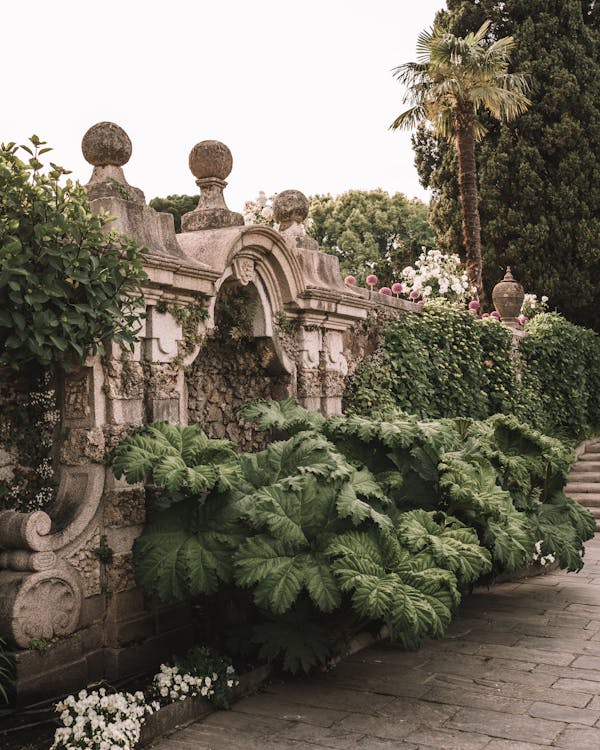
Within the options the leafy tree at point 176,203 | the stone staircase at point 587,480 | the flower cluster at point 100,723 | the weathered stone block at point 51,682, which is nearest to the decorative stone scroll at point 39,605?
the weathered stone block at point 51,682

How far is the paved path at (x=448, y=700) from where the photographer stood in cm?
366

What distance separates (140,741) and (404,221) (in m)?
35.5

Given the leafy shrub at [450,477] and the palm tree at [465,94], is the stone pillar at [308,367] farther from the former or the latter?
the palm tree at [465,94]

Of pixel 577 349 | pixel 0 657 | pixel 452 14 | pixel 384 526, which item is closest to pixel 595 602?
pixel 384 526

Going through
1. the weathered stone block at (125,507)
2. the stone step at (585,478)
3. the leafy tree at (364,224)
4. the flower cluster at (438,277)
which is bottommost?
the stone step at (585,478)

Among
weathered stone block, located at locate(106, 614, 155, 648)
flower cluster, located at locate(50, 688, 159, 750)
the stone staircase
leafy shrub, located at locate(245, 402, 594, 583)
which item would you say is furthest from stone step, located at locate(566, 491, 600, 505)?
flower cluster, located at locate(50, 688, 159, 750)

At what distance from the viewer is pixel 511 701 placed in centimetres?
414

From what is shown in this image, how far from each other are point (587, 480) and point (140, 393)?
28.4 ft

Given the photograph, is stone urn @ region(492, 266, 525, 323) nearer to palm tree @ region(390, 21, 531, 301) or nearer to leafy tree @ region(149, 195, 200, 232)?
palm tree @ region(390, 21, 531, 301)

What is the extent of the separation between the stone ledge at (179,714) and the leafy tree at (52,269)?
67.1 inches

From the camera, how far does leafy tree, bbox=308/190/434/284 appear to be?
36875mm

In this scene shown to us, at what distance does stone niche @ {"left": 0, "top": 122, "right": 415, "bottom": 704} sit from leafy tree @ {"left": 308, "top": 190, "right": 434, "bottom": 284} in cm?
3031

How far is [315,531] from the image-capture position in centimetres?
416

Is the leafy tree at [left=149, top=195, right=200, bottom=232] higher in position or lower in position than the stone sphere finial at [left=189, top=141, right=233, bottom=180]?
higher
